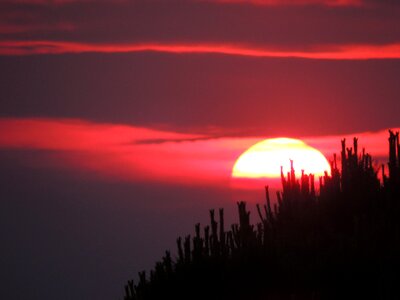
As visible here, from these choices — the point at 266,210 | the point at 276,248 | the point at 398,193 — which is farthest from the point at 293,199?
the point at 276,248

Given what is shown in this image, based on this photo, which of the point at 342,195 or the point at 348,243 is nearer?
the point at 348,243

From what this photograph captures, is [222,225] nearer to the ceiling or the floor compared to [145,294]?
nearer to the ceiling

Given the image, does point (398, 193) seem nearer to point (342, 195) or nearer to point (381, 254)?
point (342, 195)

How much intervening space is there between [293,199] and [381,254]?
17.1ft

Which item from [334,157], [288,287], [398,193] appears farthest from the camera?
[334,157]

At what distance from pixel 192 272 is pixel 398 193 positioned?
6.86 metres

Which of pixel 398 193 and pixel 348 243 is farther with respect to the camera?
pixel 398 193

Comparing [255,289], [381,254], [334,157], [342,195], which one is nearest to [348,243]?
[381,254]

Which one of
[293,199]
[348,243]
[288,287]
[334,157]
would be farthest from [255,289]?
[334,157]

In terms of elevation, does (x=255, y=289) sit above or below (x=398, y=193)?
below

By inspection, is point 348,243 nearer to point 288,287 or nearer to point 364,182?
point 288,287

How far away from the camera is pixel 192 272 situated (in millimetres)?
24875

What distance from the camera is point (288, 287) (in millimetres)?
24328

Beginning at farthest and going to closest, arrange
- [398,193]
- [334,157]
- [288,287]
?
[334,157] < [398,193] < [288,287]
